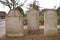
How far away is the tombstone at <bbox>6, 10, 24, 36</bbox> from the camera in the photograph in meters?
8.96

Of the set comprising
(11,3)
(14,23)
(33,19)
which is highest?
(11,3)

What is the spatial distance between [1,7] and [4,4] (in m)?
1.16

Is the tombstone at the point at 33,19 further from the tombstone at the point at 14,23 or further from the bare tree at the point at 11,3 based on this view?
the bare tree at the point at 11,3

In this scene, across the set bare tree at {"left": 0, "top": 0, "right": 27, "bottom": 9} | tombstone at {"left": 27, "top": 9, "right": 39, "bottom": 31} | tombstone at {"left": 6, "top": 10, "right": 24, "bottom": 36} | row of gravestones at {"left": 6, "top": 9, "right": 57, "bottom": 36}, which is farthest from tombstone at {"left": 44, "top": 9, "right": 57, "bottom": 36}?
bare tree at {"left": 0, "top": 0, "right": 27, "bottom": 9}

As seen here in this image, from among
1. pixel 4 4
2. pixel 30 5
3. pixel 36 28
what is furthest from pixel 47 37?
pixel 4 4

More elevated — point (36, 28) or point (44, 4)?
point (44, 4)

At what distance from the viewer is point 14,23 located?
8992 millimetres

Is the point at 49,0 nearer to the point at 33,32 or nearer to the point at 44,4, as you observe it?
the point at 44,4

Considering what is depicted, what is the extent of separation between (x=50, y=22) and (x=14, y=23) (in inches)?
70.4

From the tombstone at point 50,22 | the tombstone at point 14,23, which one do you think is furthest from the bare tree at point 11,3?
the tombstone at point 50,22

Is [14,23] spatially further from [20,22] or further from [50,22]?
[50,22]

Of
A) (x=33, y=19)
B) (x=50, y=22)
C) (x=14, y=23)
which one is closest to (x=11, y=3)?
(x=33, y=19)

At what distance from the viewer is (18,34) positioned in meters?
9.01

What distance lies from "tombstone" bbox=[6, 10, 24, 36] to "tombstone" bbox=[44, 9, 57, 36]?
1.24 m
